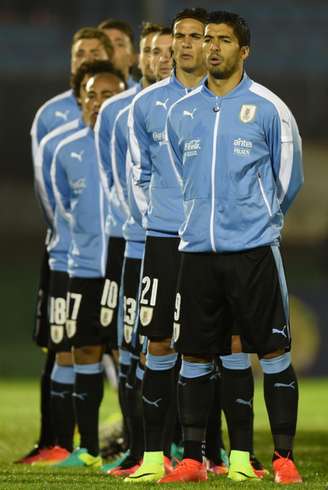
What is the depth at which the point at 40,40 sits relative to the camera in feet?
97.2

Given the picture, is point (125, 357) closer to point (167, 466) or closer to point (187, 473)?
point (167, 466)

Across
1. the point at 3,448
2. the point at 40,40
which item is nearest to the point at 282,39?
the point at 40,40

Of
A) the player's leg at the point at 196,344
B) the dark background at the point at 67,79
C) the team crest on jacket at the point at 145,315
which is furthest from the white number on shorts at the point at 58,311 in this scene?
the dark background at the point at 67,79

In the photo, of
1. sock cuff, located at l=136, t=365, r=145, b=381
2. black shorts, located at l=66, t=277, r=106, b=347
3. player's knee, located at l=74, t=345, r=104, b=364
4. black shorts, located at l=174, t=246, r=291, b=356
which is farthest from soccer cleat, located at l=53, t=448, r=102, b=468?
black shorts, located at l=174, t=246, r=291, b=356

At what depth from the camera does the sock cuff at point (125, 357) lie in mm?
7707

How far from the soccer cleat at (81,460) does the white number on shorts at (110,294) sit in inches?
32.5

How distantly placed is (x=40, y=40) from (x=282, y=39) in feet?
16.0

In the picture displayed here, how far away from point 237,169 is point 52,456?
2777mm

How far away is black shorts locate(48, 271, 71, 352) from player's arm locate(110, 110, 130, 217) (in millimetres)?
924

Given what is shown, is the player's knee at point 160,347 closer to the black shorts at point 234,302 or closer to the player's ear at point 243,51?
the black shorts at point 234,302

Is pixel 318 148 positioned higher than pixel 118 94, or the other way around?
pixel 118 94

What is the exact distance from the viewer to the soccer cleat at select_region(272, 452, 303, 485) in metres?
6.28

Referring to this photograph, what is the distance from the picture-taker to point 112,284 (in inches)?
307

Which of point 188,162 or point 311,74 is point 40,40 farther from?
point 188,162
